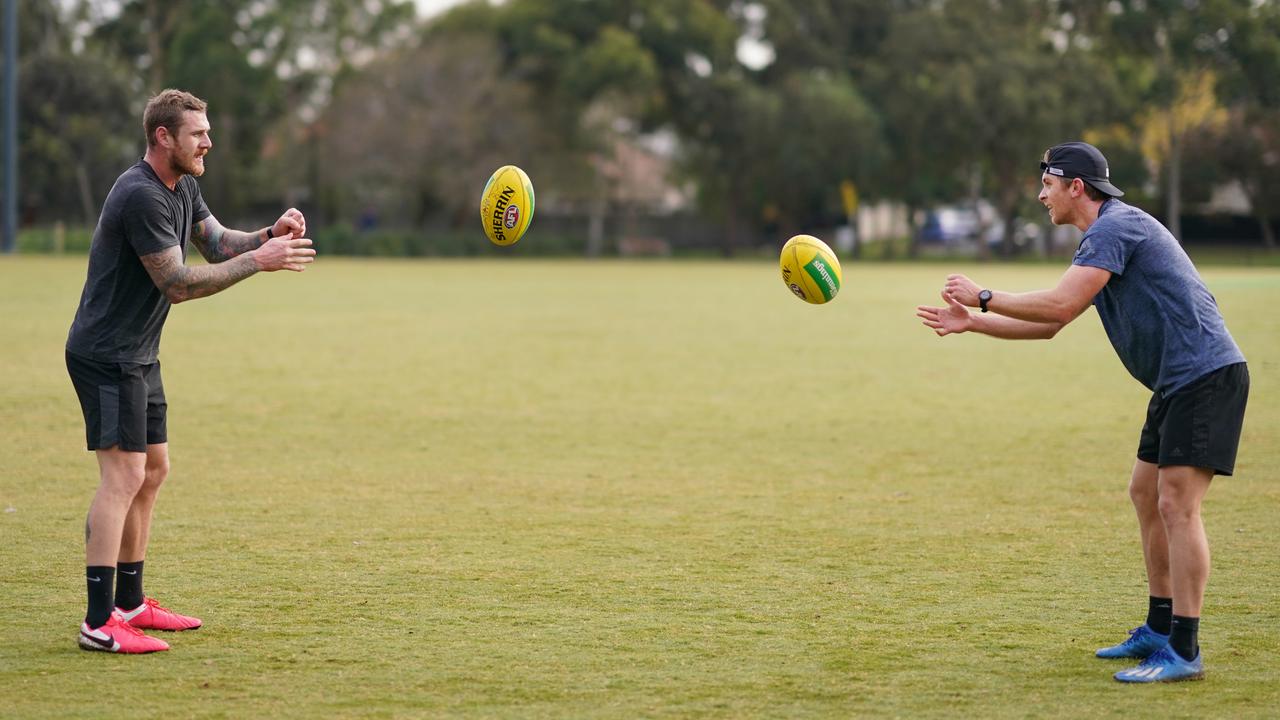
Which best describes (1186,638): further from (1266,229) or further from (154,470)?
(1266,229)

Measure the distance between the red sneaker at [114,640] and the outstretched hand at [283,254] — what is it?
1763 mm

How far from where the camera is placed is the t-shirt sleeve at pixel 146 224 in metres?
6.22

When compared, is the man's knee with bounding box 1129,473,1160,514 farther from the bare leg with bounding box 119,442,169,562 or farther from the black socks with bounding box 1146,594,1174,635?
the bare leg with bounding box 119,442,169,562

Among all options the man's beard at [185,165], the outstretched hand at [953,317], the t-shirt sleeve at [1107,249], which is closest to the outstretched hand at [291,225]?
the man's beard at [185,165]

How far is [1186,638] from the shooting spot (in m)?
6.01

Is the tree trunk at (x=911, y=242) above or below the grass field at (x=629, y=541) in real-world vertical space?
above

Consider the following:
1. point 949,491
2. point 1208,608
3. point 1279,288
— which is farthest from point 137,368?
point 1279,288

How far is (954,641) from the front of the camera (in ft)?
21.6

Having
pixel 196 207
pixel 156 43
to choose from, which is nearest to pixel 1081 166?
pixel 196 207

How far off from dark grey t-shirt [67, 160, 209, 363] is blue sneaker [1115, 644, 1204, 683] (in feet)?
14.9

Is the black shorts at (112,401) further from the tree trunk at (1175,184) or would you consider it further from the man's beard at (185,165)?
the tree trunk at (1175,184)

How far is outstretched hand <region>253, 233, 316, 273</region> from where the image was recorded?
255 inches

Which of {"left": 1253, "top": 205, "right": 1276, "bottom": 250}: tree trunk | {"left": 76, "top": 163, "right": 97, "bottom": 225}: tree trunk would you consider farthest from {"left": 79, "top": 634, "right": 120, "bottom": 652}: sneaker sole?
{"left": 76, "top": 163, "right": 97, "bottom": 225}: tree trunk

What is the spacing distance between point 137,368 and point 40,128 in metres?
73.0
